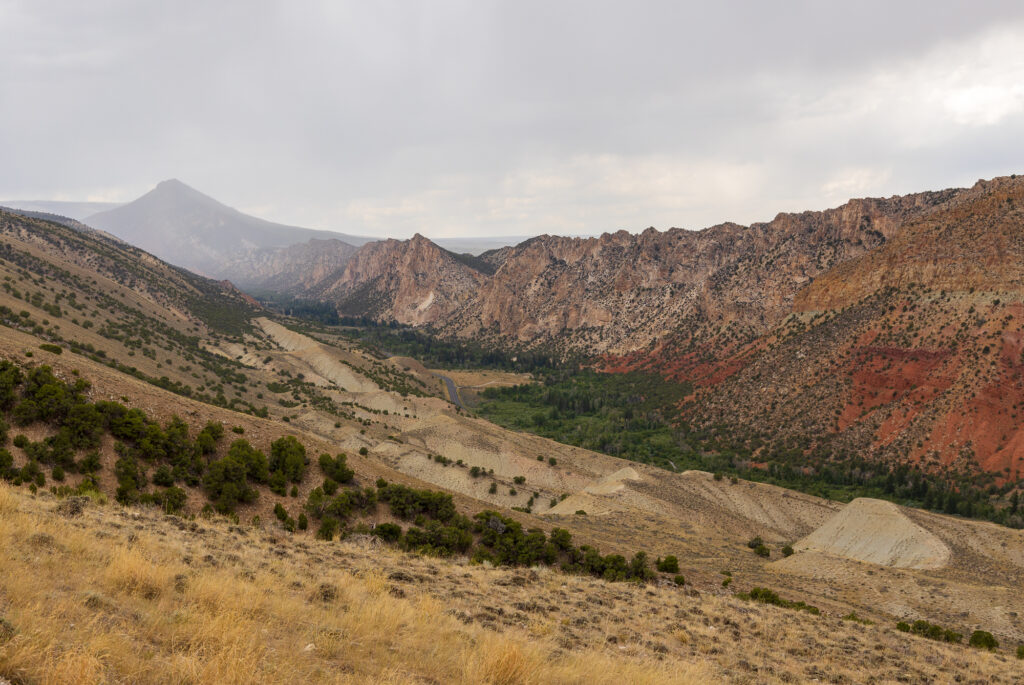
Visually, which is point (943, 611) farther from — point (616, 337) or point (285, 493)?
point (616, 337)

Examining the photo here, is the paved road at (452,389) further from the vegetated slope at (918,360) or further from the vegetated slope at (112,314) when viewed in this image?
the vegetated slope at (918,360)

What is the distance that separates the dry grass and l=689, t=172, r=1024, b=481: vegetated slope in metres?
77.7

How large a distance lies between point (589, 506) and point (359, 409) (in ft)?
159

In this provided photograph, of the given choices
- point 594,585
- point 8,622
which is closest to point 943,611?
point 594,585

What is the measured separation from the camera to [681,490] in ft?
184

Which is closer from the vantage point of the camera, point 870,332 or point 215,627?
point 215,627

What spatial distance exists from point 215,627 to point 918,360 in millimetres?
102820

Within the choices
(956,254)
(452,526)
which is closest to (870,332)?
(956,254)

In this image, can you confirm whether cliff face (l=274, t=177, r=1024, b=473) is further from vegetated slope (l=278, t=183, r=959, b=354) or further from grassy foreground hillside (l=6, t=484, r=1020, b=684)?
grassy foreground hillside (l=6, t=484, r=1020, b=684)

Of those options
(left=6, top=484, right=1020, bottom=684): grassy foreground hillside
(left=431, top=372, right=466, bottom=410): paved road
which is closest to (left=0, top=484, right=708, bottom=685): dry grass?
(left=6, top=484, right=1020, bottom=684): grassy foreground hillside

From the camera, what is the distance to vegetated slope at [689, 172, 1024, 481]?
69.4 m

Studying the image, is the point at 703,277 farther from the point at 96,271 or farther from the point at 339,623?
the point at 339,623

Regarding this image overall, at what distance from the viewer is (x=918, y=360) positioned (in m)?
80.4

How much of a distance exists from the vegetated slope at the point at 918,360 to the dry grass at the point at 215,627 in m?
77.7
